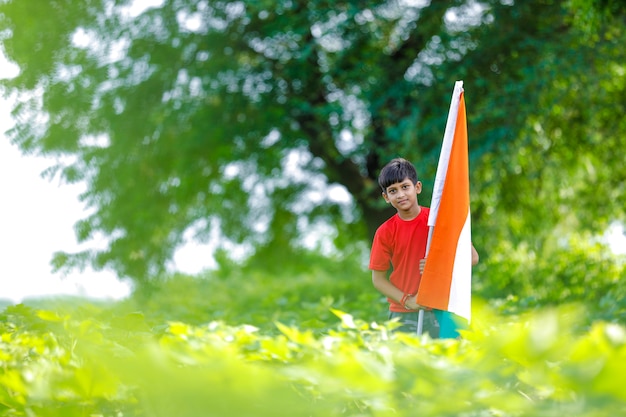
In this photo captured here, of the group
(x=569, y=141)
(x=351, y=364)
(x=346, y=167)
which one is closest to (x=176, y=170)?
(x=346, y=167)

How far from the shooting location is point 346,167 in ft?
39.3

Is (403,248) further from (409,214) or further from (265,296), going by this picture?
(265,296)

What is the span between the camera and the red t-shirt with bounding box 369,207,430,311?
3.85m

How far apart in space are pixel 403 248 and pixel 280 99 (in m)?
7.98

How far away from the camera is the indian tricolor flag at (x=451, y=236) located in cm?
349

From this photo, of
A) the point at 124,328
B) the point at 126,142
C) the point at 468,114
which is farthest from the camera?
the point at 126,142

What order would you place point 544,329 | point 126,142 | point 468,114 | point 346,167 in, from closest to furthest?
point 544,329 → point 468,114 → point 126,142 → point 346,167

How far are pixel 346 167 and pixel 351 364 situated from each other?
10514mm

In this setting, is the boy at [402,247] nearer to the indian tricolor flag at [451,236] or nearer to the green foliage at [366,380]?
the indian tricolor flag at [451,236]

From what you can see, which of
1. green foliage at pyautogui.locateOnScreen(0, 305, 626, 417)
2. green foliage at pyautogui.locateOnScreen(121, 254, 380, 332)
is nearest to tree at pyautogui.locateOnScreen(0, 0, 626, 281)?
green foliage at pyautogui.locateOnScreen(121, 254, 380, 332)

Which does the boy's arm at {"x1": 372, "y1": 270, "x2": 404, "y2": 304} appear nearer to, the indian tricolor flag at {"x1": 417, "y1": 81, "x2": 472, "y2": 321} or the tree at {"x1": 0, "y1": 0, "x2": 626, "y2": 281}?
the indian tricolor flag at {"x1": 417, "y1": 81, "x2": 472, "y2": 321}

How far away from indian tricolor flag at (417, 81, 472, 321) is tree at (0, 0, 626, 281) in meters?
6.00

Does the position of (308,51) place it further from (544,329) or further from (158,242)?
(544,329)

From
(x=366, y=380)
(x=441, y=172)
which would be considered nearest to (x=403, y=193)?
(x=441, y=172)
